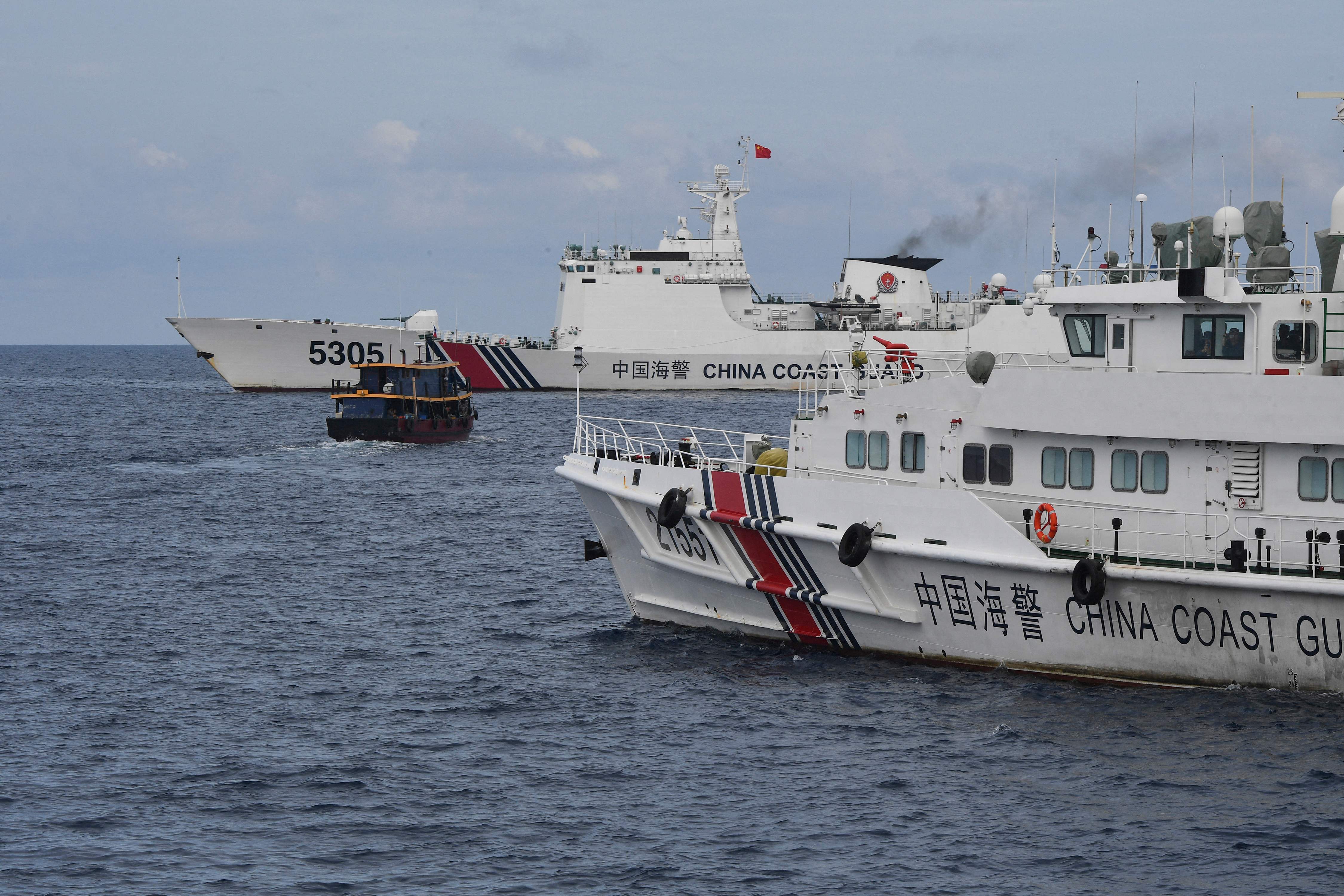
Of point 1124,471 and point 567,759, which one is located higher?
point 1124,471

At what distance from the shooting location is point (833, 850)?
13.6 metres

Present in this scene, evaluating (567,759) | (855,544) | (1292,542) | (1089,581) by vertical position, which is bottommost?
(567,759)

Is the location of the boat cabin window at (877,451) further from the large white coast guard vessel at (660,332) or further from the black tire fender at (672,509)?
the large white coast guard vessel at (660,332)

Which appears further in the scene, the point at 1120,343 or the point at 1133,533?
the point at 1120,343

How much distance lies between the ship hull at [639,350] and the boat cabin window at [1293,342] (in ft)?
189

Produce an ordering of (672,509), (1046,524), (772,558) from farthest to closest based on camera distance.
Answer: (672,509)
(772,558)
(1046,524)

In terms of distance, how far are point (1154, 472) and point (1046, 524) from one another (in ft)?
5.04

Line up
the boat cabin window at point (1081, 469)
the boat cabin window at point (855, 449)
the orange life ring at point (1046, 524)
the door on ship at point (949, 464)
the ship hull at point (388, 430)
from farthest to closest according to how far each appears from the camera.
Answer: the ship hull at point (388, 430)
the boat cabin window at point (855, 449)
the door on ship at point (949, 464)
the boat cabin window at point (1081, 469)
the orange life ring at point (1046, 524)

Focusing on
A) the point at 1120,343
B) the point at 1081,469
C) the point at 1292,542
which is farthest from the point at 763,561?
the point at 1292,542

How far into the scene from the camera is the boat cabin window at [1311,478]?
1720cm

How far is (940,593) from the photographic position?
18.4 metres

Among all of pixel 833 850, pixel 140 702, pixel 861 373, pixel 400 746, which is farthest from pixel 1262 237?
pixel 140 702

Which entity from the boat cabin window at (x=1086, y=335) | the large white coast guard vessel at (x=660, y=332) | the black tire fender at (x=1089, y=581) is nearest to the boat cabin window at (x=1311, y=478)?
the black tire fender at (x=1089, y=581)

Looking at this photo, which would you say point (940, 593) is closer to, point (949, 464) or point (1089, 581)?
point (949, 464)
